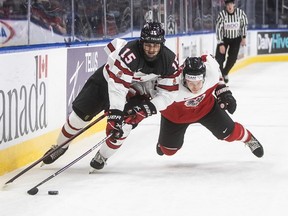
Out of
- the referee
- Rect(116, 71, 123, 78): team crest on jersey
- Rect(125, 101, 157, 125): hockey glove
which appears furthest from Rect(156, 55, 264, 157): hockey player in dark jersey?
→ the referee

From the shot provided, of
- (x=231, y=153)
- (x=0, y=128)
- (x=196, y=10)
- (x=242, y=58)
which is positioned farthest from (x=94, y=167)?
(x=242, y=58)

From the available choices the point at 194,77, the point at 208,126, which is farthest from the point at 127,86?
the point at 208,126

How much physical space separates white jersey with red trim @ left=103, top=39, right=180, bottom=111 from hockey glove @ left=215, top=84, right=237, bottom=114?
31 centimetres

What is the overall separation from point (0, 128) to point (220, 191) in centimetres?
122

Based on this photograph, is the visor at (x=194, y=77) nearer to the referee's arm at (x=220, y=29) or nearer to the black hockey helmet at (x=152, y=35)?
the black hockey helmet at (x=152, y=35)

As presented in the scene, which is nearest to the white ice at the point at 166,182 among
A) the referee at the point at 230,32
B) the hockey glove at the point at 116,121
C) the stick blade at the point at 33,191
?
the stick blade at the point at 33,191

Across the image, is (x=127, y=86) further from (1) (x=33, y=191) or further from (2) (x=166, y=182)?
(1) (x=33, y=191)

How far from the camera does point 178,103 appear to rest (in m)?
4.43

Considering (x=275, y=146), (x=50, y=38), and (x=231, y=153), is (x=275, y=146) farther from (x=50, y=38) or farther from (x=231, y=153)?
(x=50, y=38)

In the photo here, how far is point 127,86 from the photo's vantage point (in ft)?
13.5

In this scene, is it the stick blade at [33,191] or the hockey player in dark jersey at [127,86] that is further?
the hockey player in dark jersey at [127,86]

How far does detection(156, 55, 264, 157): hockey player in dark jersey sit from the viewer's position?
4301 millimetres

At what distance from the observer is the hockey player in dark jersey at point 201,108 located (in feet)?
14.1

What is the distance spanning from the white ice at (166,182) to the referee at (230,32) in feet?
12.4
